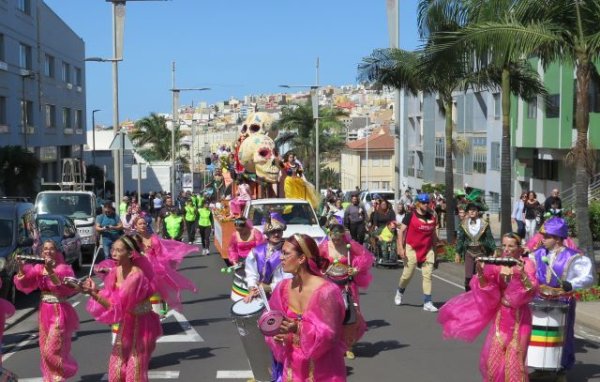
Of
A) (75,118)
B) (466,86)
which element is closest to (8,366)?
(466,86)

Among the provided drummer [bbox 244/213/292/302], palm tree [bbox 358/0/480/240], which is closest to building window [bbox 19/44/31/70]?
palm tree [bbox 358/0/480/240]

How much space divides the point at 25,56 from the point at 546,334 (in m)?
37.5

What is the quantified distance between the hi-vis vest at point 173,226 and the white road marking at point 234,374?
35.7 ft

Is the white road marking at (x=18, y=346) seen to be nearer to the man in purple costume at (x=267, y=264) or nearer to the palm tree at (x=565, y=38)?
the man in purple costume at (x=267, y=264)

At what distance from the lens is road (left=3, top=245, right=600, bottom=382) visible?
28.5ft

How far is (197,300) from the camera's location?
1420 cm

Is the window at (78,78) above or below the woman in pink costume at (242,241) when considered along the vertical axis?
above

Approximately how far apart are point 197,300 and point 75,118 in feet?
131

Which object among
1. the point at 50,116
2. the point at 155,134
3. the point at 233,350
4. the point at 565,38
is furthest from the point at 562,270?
the point at 155,134

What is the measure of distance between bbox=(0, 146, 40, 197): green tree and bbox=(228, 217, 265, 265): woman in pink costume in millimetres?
21800

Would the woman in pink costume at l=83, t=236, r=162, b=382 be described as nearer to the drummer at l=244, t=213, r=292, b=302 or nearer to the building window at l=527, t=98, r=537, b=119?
the drummer at l=244, t=213, r=292, b=302

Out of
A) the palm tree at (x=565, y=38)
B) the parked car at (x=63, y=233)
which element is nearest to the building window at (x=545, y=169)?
the palm tree at (x=565, y=38)

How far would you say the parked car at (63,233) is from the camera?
17344 millimetres

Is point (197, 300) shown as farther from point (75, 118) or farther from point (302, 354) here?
point (75, 118)
